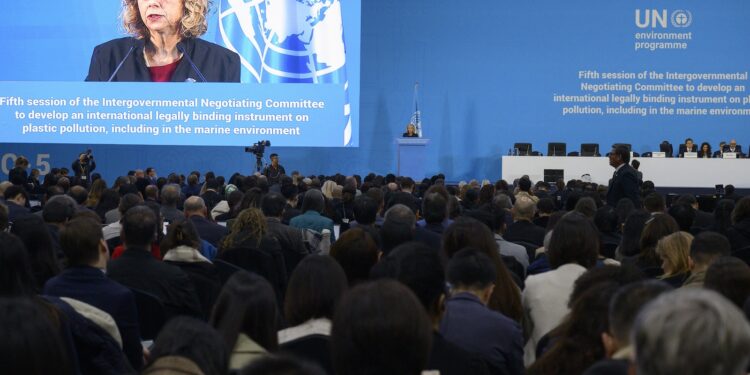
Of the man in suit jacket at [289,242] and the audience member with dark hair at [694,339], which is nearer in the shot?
the audience member with dark hair at [694,339]

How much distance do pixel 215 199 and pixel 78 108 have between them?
769 cm

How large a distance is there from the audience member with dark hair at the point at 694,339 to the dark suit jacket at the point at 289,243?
401 centimetres

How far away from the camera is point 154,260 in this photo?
3918 millimetres

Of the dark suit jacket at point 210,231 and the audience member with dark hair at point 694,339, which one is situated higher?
the audience member with dark hair at point 694,339

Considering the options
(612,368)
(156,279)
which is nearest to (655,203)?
(156,279)

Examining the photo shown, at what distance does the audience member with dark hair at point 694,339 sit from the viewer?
120 centimetres

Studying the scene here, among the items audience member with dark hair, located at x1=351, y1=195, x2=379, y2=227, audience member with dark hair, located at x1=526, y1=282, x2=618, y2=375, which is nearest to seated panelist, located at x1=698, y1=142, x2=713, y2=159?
audience member with dark hair, located at x1=351, y1=195, x2=379, y2=227

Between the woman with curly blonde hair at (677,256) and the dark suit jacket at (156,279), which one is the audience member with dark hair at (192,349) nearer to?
the dark suit jacket at (156,279)

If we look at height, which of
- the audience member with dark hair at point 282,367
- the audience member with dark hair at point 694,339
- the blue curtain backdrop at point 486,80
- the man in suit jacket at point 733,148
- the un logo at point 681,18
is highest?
the un logo at point 681,18

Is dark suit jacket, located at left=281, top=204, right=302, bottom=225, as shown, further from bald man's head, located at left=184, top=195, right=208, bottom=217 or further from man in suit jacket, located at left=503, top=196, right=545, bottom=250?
man in suit jacket, located at left=503, top=196, right=545, bottom=250

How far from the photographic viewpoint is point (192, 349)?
5.62 ft

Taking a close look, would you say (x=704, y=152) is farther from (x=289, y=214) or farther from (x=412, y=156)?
(x=289, y=214)

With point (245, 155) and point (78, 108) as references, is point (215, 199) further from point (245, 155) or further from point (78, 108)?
point (245, 155)

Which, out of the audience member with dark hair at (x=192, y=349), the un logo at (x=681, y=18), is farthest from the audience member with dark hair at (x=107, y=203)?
the un logo at (x=681, y=18)
